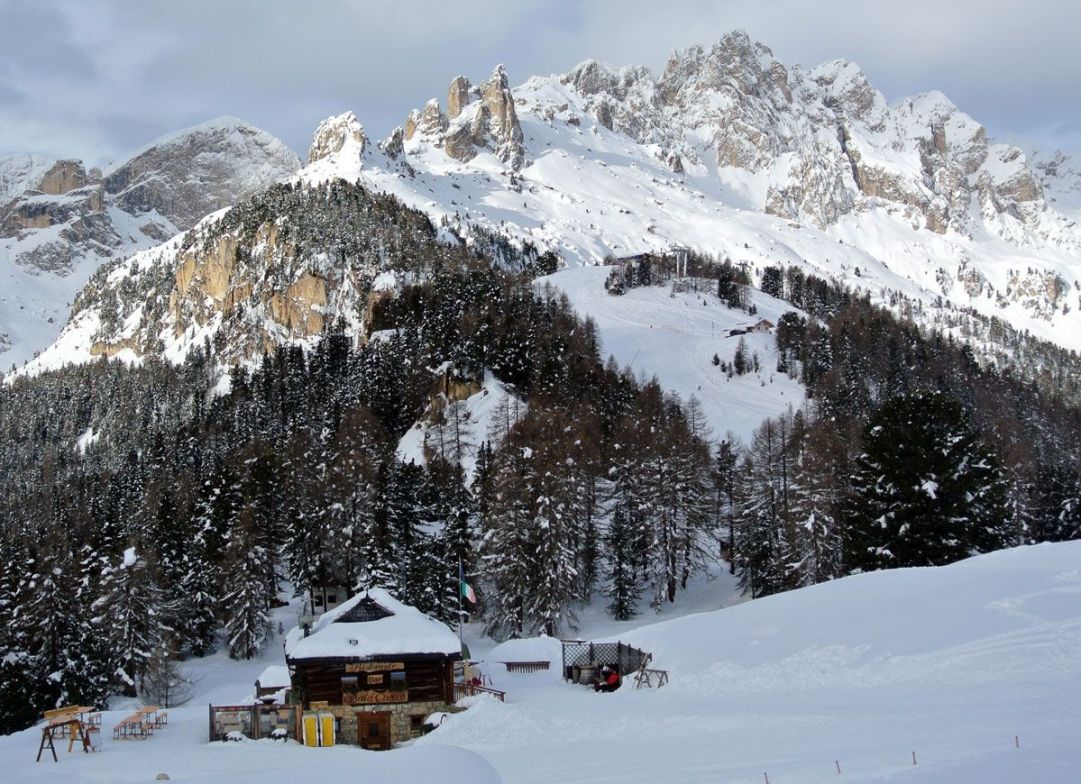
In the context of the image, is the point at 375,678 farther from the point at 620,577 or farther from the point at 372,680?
the point at 620,577

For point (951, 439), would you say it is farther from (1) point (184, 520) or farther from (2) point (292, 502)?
(1) point (184, 520)

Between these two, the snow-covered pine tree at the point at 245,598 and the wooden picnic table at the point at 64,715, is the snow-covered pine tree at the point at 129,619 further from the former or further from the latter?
the wooden picnic table at the point at 64,715

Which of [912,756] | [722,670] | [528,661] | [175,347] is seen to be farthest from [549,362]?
[175,347]

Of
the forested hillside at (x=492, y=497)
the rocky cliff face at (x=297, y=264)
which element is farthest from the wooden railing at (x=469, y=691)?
the rocky cliff face at (x=297, y=264)

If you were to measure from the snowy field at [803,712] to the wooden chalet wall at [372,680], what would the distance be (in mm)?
3823

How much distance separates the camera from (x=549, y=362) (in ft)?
296

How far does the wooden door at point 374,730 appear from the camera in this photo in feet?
117

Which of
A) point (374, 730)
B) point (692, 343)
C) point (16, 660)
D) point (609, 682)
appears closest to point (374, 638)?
point (374, 730)

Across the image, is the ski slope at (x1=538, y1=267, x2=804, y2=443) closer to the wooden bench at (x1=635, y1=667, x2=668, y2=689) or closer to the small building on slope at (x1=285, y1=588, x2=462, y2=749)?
the small building on slope at (x1=285, y1=588, x2=462, y2=749)

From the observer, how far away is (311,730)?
32906 millimetres

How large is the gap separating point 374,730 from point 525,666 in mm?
8638

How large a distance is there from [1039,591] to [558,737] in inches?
617

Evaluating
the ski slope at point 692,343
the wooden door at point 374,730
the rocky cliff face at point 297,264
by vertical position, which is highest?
the rocky cliff face at point 297,264

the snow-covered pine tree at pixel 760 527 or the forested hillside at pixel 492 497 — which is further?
the snow-covered pine tree at pixel 760 527
